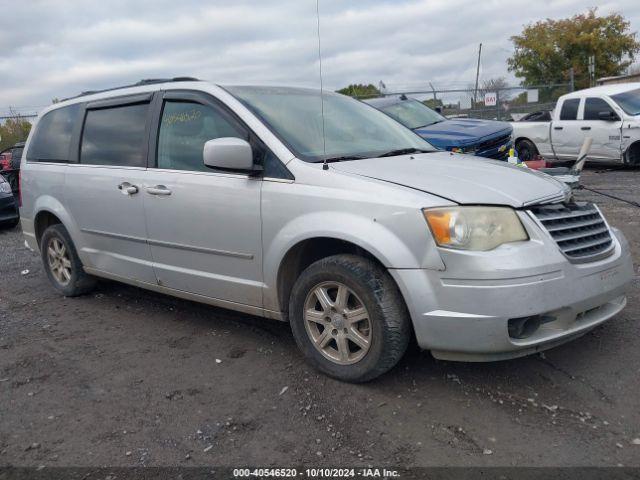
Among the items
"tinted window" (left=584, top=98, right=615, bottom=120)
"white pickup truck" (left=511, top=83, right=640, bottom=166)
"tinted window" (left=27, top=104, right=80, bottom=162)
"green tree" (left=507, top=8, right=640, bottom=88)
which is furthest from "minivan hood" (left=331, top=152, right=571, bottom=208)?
"green tree" (left=507, top=8, right=640, bottom=88)

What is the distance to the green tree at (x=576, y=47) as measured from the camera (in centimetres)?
3503

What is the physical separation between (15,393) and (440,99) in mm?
19590

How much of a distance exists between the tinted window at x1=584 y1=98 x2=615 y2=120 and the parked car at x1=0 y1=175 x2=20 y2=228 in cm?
1081

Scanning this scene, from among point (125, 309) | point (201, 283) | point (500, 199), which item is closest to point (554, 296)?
point (500, 199)

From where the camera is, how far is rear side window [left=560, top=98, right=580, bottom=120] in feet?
40.6

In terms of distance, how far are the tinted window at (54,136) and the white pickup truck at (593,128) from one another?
32.3 feet

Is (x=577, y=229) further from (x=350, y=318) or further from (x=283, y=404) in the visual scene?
(x=283, y=404)

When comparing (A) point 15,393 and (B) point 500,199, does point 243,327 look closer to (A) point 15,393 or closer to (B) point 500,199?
(A) point 15,393

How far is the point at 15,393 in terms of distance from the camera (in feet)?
11.6

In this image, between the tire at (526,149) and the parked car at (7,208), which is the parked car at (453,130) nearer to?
the tire at (526,149)

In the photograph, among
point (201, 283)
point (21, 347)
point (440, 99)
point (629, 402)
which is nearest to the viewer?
point (629, 402)

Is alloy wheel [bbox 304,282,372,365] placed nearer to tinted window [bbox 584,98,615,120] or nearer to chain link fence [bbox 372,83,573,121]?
tinted window [bbox 584,98,615,120]

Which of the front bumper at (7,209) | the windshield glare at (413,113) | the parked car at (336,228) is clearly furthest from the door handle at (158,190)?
the front bumper at (7,209)

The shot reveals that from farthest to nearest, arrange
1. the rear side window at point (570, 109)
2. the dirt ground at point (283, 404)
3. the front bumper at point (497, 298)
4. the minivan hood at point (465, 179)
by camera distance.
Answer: the rear side window at point (570, 109) < the minivan hood at point (465, 179) < the front bumper at point (497, 298) < the dirt ground at point (283, 404)
